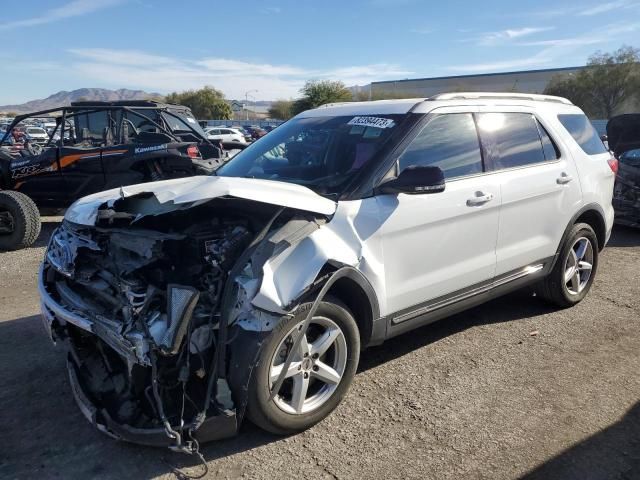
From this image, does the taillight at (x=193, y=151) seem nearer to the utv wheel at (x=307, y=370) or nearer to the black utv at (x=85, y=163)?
the black utv at (x=85, y=163)

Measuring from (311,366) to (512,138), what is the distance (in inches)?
101

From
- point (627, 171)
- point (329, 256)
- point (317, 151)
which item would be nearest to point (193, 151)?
point (317, 151)

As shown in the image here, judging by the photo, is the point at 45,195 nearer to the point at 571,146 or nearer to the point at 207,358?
the point at 207,358

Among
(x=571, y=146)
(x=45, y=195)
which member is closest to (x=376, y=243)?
(x=571, y=146)

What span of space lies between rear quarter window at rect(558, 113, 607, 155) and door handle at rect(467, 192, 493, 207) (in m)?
1.53

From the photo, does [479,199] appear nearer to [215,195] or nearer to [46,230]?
[215,195]

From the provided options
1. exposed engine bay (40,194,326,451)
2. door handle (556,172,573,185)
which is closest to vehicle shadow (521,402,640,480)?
exposed engine bay (40,194,326,451)

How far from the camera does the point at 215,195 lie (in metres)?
2.81

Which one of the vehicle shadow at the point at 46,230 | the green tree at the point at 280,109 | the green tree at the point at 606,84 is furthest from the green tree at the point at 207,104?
the vehicle shadow at the point at 46,230

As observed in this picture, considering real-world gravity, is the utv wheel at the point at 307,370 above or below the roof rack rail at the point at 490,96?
below

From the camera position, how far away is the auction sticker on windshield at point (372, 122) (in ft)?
12.2

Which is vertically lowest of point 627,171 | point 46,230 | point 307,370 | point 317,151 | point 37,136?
point 46,230

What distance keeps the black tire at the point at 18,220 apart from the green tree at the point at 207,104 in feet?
246

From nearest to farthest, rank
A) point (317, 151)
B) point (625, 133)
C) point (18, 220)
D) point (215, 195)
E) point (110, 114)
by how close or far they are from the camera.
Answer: point (215, 195)
point (317, 151)
point (18, 220)
point (110, 114)
point (625, 133)
